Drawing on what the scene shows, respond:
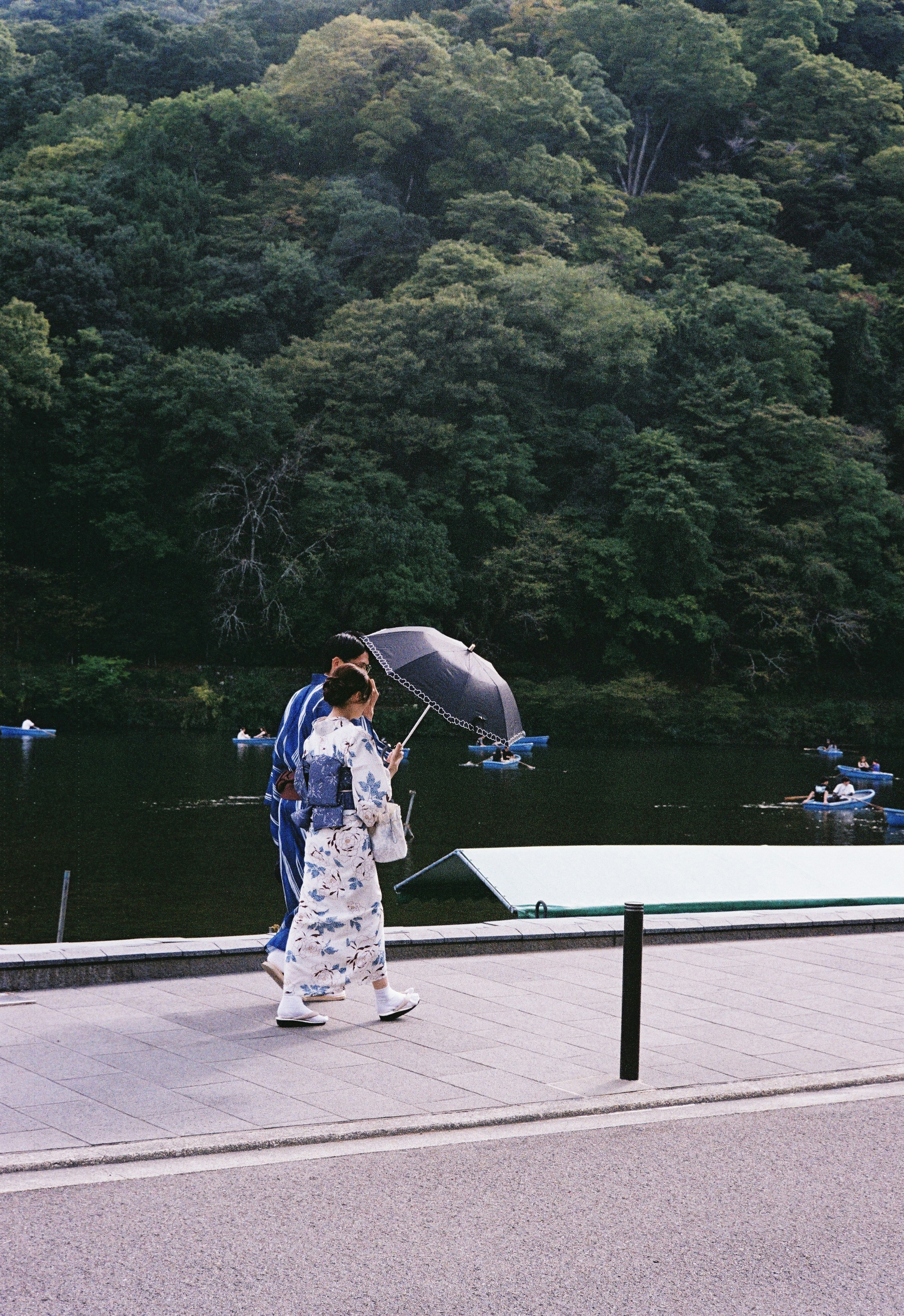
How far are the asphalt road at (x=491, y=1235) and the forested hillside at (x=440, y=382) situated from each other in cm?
3609

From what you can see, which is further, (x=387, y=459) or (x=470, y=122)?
(x=470, y=122)

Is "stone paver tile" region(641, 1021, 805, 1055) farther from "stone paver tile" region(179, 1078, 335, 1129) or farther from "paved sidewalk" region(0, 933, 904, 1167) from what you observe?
"stone paver tile" region(179, 1078, 335, 1129)

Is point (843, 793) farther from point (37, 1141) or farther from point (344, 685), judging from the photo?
point (37, 1141)

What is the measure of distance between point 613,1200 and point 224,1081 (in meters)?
1.71

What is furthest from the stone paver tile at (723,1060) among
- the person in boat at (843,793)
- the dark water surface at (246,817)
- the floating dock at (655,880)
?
the person in boat at (843,793)

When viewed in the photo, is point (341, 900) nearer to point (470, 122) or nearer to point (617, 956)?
point (617, 956)

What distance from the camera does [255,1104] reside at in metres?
4.88

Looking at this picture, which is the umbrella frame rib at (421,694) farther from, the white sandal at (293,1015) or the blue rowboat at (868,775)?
the blue rowboat at (868,775)

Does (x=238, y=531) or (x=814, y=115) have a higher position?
(x=814, y=115)

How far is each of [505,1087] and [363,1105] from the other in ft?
2.00

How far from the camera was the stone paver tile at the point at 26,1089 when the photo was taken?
15.8 ft

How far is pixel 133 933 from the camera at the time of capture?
1470 cm

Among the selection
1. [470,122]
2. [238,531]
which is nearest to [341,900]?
[238,531]

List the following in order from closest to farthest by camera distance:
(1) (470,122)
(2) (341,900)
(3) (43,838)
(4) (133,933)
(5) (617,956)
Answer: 1. (2) (341,900)
2. (5) (617,956)
3. (4) (133,933)
4. (3) (43,838)
5. (1) (470,122)
